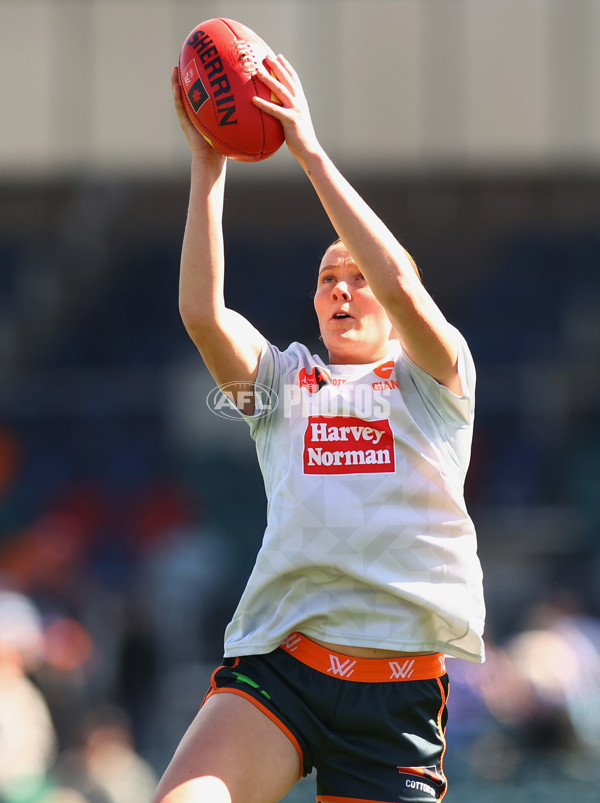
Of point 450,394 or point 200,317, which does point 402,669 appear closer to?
point 450,394

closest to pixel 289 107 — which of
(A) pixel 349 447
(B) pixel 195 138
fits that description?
(B) pixel 195 138

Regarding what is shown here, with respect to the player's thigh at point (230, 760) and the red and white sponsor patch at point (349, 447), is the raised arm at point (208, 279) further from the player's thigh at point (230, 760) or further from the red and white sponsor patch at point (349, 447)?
the player's thigh at point (230, 760)

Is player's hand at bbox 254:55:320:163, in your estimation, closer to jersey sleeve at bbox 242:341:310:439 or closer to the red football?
the red football

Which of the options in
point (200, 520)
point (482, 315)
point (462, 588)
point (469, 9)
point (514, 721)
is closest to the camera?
point (462, 588)

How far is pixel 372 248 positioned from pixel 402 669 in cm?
109

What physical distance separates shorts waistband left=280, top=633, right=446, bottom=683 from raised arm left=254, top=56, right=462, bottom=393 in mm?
770

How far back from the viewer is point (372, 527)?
282 centimetres

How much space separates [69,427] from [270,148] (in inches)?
357

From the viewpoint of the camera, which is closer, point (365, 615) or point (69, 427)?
point (365, 615)

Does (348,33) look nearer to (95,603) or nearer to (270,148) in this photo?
(95,603)

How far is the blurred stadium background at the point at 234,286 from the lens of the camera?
400 inches

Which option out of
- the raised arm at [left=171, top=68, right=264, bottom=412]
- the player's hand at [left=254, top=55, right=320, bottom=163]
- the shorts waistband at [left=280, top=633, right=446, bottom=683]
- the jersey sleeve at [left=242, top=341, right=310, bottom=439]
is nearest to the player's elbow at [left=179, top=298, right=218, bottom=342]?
the raised arm at [left=171, top=68, right=264, bottom=412]

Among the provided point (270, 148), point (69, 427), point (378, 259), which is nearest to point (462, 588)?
point (378, 259)

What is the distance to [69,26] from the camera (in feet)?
43.2
